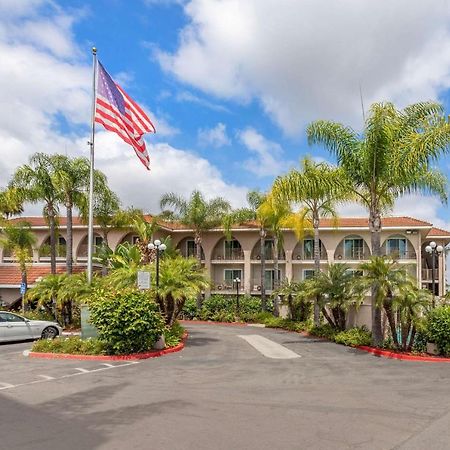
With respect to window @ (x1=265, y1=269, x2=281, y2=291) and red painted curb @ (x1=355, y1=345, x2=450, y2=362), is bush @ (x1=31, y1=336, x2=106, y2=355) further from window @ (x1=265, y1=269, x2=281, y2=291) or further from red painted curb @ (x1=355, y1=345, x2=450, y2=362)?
window @ (x1=265, y1=269, x2=281, y2=291)

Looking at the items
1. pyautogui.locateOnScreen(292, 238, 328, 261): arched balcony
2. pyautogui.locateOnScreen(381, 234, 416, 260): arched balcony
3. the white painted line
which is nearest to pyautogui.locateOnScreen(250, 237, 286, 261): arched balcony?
pyautogui.locateOnScreen(292, 238, 328, 261): arched balcony

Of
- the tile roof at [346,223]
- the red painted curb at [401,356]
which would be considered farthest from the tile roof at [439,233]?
the red painted curb at [401,356]

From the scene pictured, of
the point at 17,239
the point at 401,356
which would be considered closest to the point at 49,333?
the point at 17,239

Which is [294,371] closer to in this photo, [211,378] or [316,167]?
[211,378]

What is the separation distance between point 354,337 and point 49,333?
42.4 ft

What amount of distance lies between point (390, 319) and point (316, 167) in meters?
7.89

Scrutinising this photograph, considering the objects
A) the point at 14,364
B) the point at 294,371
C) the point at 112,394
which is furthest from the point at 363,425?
the point at 14,364

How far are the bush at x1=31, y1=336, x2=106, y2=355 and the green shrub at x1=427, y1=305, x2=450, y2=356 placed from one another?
10.8 metres

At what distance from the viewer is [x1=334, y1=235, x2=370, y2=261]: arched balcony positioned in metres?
46.0

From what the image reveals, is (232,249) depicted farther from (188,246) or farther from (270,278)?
(270,278)

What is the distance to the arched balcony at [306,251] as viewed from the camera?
4712cm

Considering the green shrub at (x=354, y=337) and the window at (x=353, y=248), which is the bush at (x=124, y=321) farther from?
the window at (x=353, y=248)

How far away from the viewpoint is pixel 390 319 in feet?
61.2

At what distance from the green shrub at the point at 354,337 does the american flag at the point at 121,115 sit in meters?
10.8
